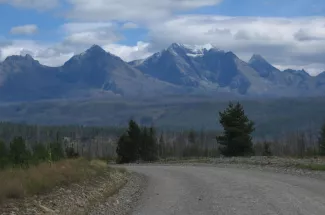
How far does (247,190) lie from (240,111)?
4009 cm

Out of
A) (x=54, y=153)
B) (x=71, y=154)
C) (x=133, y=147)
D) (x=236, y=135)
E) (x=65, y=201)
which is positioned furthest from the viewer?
(x=133, y=147)

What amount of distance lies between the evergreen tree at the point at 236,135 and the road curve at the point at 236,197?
1221 inches

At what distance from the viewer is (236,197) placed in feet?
59.2

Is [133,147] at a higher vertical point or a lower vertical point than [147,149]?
higher

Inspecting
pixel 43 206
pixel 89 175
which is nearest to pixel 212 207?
pixel 43 206

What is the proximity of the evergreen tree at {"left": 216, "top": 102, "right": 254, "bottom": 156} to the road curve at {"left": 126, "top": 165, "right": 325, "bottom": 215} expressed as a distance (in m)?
31.0

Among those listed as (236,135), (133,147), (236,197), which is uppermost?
(236,135)

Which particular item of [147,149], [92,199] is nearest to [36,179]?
[92,199]


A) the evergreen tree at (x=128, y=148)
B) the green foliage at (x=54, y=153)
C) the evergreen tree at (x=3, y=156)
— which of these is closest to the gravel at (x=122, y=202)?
the green foliage at (x=54, y=153)

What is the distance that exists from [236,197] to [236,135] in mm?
39495

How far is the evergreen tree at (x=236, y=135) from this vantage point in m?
56.5

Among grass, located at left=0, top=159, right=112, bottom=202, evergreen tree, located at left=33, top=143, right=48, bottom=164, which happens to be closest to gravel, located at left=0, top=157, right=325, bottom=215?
grass, located at left=0, top=159, right=112, bottom=202

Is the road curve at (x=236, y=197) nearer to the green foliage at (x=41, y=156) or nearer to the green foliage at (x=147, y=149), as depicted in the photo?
the green foliage at (x=41, y=156)

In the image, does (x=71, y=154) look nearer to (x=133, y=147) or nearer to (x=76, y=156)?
(x=133, y=147)
